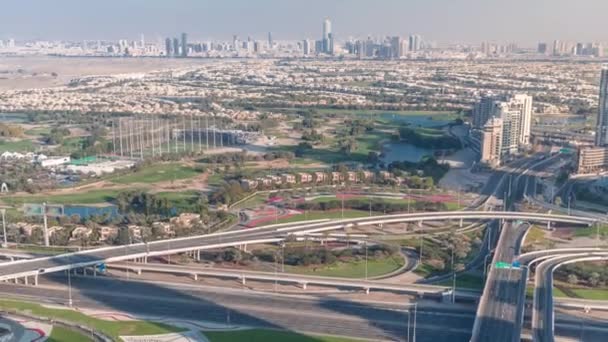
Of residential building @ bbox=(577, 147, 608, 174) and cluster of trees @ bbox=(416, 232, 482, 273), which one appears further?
residential building @ bbox=(577, 147, 608, 174)

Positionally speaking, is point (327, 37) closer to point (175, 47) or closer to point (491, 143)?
point (175, 47)

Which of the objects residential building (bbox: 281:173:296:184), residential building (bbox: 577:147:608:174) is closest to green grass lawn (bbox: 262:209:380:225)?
residential building (bbox: 281:173:296:184)

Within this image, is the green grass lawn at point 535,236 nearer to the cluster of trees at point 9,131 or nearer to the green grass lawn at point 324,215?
the green grass lawn at point 324,215

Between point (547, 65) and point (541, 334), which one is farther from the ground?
point (547, 65)

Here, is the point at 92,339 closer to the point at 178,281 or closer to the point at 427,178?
the point at 178,281

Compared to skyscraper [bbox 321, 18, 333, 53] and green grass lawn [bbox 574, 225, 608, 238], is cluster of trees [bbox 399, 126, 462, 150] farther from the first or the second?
skyscraper [bbox 321, 18, 333, 53]

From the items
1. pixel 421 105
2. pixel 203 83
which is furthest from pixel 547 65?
pixel 203 83

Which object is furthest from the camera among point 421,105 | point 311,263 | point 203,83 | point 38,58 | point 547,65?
point 38,58

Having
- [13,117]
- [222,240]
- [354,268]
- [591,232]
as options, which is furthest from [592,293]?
[13,117]
